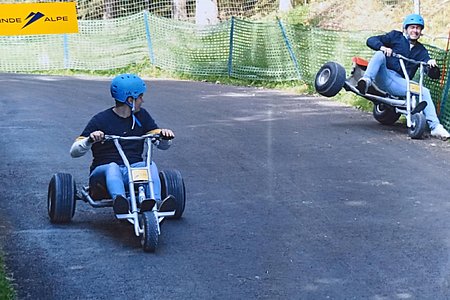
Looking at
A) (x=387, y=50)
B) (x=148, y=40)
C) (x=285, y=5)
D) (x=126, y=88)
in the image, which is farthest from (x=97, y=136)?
(x=285, y=5)

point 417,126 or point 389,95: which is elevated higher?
point 389,95

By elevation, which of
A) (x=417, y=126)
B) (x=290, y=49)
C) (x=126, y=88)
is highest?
(x=126, y=88)

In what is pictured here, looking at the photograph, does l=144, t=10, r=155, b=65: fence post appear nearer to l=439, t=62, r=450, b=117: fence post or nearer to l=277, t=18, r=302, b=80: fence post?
l=277, t=18, r=302, b=80: fence post

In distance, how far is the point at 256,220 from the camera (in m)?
7.47

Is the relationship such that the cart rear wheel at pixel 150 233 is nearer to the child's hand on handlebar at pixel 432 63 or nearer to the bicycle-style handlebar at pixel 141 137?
the bicycle-style handlebar at pixel 141 137

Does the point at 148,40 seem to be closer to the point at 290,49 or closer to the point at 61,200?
the point at 290,49

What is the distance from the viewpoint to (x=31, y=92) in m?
17.2

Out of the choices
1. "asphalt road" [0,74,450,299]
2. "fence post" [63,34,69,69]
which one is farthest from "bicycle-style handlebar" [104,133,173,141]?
"fence post" [63,34,69,69]

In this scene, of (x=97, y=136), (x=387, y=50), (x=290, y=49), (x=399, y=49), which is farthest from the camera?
(x=290, y=49)

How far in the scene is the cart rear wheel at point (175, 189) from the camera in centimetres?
744

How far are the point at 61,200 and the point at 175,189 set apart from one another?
0.93m

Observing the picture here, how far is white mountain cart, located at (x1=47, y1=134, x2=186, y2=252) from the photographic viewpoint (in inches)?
258

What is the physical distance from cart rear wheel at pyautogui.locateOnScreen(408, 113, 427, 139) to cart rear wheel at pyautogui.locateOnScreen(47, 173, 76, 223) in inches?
216

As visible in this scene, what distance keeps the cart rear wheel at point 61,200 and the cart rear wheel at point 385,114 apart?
20.6 feet
